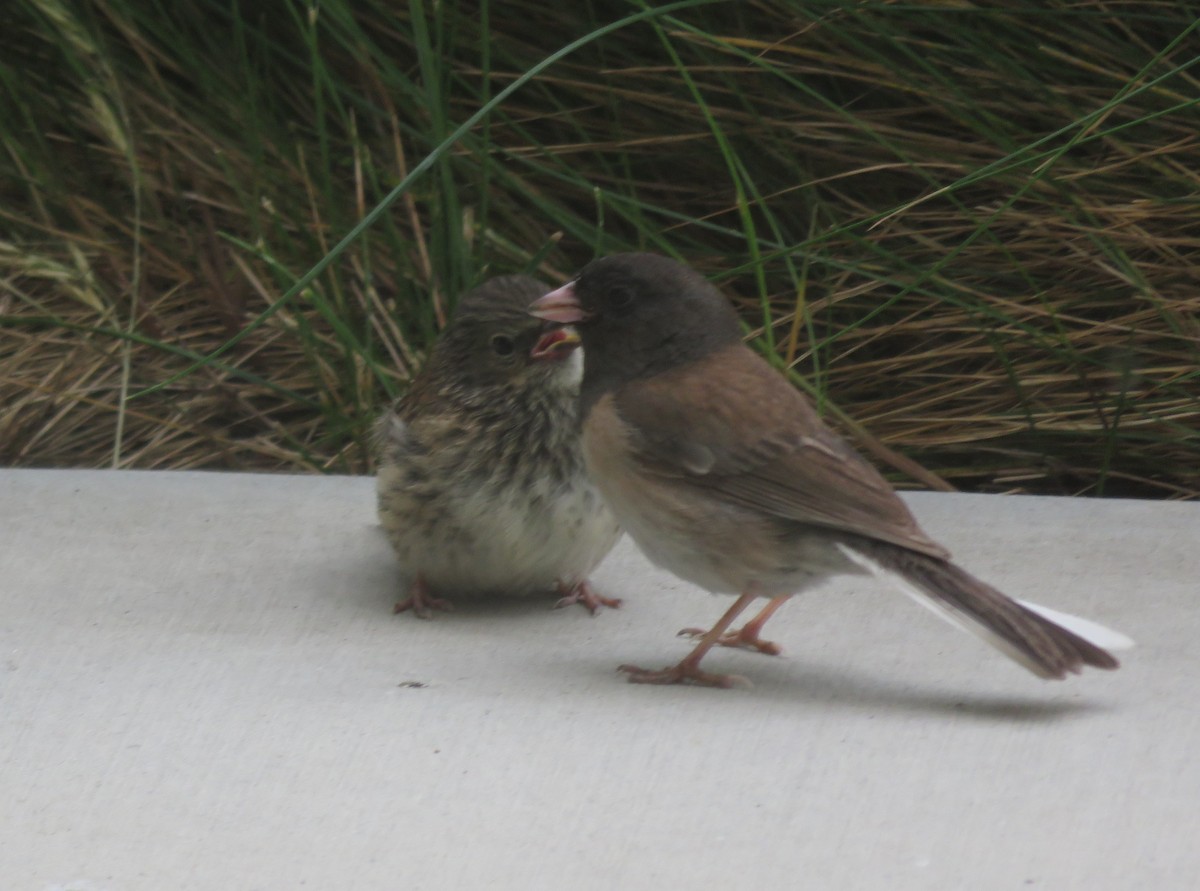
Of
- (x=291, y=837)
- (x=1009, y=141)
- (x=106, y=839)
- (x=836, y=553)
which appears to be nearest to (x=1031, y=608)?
(x=836, y=553)

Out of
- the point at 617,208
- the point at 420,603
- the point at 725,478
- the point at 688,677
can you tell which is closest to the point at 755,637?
the point at 688,677

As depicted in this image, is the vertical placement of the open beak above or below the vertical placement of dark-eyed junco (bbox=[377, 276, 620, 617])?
above

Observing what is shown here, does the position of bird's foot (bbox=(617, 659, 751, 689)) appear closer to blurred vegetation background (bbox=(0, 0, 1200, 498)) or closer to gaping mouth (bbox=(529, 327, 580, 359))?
gaping mouth (bbox=(529, 327, 580, 359))

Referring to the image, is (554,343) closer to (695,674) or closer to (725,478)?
(725,478)

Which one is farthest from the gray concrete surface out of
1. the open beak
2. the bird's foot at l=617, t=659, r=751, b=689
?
the open beak

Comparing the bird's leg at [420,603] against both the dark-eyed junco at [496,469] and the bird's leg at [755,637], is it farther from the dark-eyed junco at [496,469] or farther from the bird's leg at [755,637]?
the bird's leg at [755,637]

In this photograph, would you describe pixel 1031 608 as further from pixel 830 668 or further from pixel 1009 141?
pixel 1009 141
